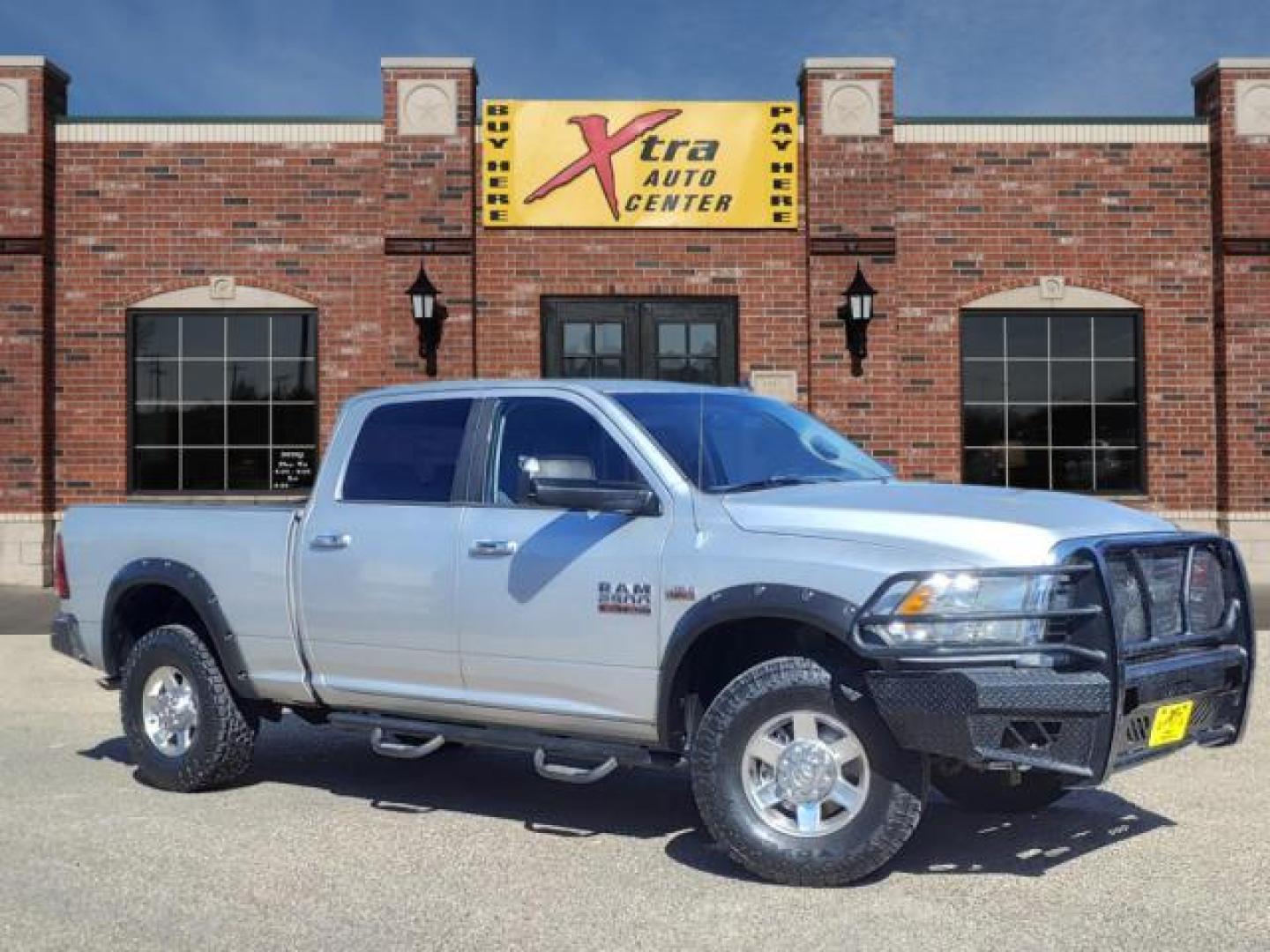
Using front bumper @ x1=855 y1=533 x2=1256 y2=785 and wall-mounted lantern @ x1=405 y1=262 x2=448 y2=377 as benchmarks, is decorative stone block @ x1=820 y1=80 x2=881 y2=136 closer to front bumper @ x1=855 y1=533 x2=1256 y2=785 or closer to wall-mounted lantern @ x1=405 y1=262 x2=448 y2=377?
wall-mounted lantern @ x1=405 y1=262 x2=448 y2=377

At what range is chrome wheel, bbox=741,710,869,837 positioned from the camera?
5152mm

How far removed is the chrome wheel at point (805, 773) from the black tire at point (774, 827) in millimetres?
26

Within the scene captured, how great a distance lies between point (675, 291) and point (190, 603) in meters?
10.7

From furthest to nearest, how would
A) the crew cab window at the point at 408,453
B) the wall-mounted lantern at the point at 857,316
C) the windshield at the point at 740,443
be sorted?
the wall-mounted lantern at the point at 857,316, the crew cab window at the point at 408,453, the windshield at the point at 740,443

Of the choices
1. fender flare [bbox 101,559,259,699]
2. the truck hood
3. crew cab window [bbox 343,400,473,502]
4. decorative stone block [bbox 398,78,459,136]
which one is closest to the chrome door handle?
crew cab window [bbox 343,400,473,502]

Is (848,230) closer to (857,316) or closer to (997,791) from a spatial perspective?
(857,316)

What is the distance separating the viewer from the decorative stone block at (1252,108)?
56.4 feet

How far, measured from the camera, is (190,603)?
23.5 feet

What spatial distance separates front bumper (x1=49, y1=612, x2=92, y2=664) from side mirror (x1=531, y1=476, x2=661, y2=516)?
3.19 meters

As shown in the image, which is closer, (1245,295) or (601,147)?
(601,147)

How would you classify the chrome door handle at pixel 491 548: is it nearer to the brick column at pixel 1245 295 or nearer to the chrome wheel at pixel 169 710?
the chrome wheel at pixel 169 710

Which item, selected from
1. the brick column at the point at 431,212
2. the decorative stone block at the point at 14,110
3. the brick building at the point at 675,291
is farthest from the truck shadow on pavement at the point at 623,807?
the decorative stone block at the point at 14,110

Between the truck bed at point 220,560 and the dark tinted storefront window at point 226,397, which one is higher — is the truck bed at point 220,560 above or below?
below

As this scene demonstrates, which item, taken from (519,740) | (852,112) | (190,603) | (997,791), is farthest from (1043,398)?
(519,740)
